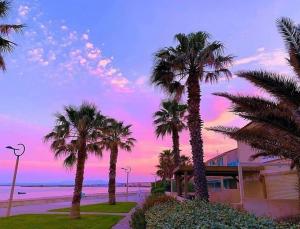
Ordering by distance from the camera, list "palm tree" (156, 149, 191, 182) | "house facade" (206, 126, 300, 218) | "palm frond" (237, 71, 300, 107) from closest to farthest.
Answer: "palm frond" (237, 71, 300, 107), "house facade" (206, 126, 300, 218), "palm tree" (156, 149, 191, 182)

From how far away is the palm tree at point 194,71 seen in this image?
1502 centimetres

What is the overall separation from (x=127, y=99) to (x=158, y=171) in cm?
5712

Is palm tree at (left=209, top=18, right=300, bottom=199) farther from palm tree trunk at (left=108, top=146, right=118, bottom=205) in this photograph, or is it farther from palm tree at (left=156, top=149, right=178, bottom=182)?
palm tree at (left=156, top=149, right=178, bottom=182)

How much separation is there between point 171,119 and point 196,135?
1983 centimetres

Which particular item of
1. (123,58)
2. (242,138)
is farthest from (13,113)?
(242,138)

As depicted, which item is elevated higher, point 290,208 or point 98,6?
point 98,6

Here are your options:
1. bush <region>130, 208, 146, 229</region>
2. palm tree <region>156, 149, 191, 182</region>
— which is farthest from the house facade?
palm tree <region>156, 149, 191, 182</region>

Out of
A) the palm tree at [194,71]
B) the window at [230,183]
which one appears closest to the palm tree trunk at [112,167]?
the window at [230,183]

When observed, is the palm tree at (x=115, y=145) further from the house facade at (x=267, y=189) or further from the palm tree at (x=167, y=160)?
the palm tree at (x=167, y=160)

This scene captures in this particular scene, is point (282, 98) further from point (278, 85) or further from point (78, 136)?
point (78, 136)

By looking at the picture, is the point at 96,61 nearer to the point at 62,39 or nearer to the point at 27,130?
the point at 62,39

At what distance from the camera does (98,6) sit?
15773 millimetres

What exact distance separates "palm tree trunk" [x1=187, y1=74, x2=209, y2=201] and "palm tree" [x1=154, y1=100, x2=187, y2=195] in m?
17.5

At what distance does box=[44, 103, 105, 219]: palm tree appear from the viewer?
23188 millimetres
